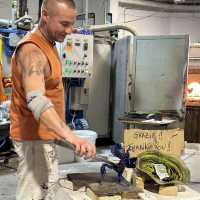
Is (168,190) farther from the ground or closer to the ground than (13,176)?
farther from the ground

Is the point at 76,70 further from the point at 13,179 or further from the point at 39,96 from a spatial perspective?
the point at 39,96

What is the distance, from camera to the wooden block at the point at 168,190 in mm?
2025

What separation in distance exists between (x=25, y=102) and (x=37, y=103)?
13.6 inches

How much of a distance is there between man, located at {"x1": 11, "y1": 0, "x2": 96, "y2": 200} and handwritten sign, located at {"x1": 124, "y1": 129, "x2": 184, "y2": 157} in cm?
81

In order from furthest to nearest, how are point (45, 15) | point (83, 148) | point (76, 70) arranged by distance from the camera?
point (76, 70) → point (45, 15) → point (83, 148)

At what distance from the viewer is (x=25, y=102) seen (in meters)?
1.83

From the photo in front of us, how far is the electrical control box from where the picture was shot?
197 inches

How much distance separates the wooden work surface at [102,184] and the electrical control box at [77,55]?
298 centimetres

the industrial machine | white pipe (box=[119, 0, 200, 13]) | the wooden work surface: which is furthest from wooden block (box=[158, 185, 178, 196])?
white pipe (box=[119, 0, 200, 13])

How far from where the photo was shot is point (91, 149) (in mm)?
1396

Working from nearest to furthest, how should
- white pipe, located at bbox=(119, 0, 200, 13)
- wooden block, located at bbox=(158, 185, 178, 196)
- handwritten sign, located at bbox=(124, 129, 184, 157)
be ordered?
wooden block, located at bbox=(158, 185, 178, 196), handwritten sign, located at bbox=(124, 129, 184, 157), white pipe, located at bbox=(119, 0, 200, 13)

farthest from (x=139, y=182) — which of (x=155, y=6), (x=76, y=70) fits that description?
(x=155, y=6)

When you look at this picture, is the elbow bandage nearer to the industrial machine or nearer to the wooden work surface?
the wooden work surface

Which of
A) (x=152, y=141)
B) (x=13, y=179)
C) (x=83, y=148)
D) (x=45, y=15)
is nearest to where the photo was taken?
(x=83, y=148)
